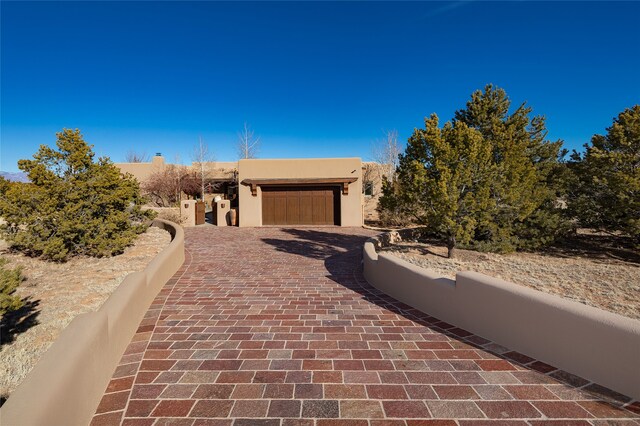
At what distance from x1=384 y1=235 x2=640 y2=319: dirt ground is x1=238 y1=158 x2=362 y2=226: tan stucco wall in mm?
6238

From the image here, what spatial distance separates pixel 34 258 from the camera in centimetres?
904

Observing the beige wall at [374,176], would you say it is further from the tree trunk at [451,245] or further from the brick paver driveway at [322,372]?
the brick paver driveway at [322,372]

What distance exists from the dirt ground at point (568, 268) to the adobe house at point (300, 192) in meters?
6.39

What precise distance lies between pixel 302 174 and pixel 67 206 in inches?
413

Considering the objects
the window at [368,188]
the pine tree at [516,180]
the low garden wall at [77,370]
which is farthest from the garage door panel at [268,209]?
the low garden wall at [77,370]

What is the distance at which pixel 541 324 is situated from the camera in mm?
3393

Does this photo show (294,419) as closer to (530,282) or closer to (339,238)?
(530,282)

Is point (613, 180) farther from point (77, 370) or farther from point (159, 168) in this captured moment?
point (159, 168)

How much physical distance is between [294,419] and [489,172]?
7.70 m

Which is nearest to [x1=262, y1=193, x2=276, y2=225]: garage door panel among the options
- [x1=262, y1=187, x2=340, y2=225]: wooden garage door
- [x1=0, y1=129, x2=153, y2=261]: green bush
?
[x1=262, y1=187, x2=340, y2=225]: wooden garage door

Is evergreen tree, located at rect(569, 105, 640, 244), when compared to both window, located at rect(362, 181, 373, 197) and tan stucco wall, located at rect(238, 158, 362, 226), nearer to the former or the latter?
tan stucco wall, located at rect(238, 158, 362, 226)

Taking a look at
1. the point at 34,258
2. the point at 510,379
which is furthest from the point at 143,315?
the point at 34,258

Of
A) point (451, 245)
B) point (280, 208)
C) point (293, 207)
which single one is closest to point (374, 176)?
point (293, 207)

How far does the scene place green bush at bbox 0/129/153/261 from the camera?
28.0ft
